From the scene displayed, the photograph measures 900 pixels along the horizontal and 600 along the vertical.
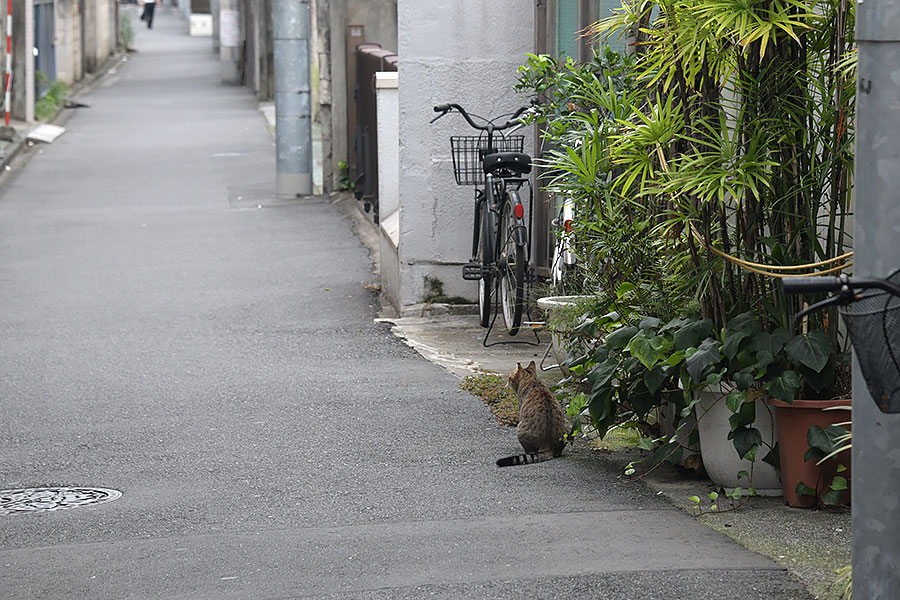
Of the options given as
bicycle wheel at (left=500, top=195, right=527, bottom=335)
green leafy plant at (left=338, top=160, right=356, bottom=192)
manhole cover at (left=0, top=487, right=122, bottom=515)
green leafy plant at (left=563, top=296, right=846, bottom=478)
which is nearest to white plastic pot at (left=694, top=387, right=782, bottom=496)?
green leafy plant at (left=563, top=296, right=846, bottom=478)

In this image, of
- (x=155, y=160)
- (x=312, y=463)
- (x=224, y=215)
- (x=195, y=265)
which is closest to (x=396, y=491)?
(x=312, y=463)

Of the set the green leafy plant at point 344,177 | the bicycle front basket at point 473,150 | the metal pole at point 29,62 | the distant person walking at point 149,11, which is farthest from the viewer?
the distant person walking at point 149,11

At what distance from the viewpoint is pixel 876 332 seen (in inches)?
124

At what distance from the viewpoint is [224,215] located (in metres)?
16.8

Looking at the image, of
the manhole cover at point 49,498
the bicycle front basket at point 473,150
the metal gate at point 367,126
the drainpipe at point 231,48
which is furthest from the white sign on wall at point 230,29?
the manhole cover at point 49,498

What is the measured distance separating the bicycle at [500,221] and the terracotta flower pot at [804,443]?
3624 mm

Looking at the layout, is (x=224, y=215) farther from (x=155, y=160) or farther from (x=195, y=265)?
(x=155, y=160)

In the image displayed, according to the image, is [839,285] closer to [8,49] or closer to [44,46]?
[8,49]

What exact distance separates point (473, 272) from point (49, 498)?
12.8 ft

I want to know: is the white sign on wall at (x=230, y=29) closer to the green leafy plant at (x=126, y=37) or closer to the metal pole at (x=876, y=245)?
the green leafy plant at (x=126, y=37)

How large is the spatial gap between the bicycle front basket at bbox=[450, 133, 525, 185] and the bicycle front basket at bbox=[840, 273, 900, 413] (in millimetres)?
6302

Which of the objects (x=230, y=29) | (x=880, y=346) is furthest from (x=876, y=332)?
(x=230, y=29)

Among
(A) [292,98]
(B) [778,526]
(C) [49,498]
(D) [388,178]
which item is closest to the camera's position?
(B) [778,526]

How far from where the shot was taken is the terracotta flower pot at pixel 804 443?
5.23 meters
